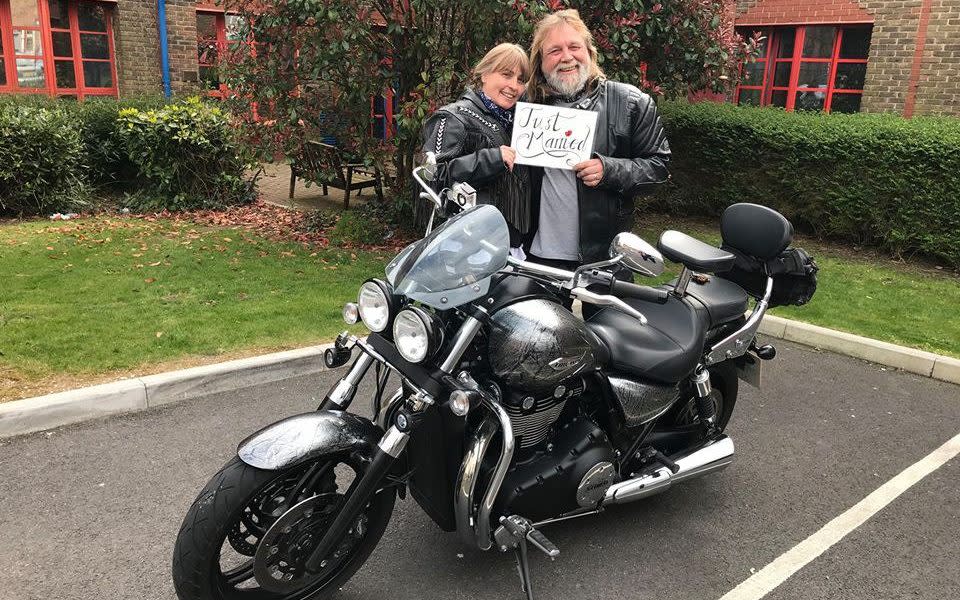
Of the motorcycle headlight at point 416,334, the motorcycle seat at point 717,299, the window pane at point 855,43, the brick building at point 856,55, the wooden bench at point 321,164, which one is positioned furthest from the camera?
the window pane at point 855,43

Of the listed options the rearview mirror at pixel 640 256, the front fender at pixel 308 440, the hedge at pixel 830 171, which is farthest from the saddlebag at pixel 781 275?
the hedge at pixel 830 171

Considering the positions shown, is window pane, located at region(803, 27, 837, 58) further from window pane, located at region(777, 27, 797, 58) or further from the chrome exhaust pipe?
the chrome exhaust pipe

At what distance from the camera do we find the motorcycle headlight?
7.95 feet

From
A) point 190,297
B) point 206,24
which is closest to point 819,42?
point 206,24

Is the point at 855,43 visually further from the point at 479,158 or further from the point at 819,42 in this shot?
the point at 479,158

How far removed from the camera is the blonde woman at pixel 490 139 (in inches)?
132

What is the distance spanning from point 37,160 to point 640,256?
820 centimetres

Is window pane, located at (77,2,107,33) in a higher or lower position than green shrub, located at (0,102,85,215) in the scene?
higher

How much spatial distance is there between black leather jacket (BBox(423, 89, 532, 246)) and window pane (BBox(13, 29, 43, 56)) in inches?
447

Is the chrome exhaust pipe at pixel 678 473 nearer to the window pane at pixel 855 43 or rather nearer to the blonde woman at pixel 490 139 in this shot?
the blonde woman at pixel 490 139

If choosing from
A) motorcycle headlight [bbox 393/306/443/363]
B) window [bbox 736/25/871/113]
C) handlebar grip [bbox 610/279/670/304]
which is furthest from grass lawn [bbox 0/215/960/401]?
window [bbox 736/25/871/113]

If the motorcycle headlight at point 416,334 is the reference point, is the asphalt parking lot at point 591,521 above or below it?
below

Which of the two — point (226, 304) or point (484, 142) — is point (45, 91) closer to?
point (226, 304)

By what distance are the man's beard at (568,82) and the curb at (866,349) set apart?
261 centimetres
